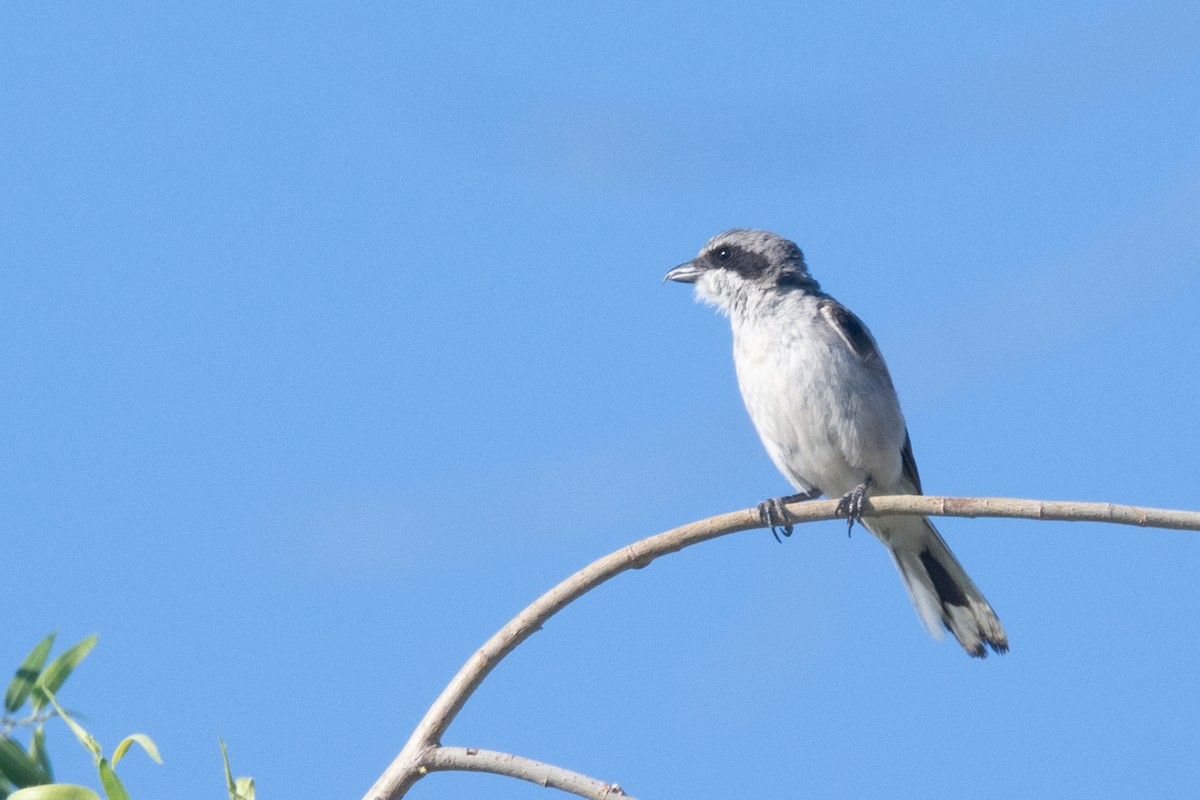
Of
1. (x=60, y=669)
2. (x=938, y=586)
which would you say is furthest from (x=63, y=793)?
(x=938, y=586)

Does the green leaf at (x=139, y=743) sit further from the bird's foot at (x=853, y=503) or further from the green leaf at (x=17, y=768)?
the bird's foot at (x=853, y=503)

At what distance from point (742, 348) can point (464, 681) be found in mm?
4205

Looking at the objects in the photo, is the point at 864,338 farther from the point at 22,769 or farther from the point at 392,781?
the point at 22,769

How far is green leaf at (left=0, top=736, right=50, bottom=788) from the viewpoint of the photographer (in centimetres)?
274

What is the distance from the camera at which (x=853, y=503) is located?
6250 mm

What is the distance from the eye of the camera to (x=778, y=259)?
7.58 meters

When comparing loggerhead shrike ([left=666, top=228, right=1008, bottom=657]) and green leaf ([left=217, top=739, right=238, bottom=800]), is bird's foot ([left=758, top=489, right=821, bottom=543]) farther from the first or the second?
green leaf ([left=217, top=739, right=238, bottom=800])

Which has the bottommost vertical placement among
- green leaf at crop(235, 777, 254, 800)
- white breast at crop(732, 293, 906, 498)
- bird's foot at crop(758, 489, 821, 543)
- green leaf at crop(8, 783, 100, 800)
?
green leaf at crop(8, 783, 100, 800)

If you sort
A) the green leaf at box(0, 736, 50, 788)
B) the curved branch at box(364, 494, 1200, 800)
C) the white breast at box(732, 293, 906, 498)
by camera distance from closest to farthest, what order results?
the green leaf at box(0, 736, 50, 788)
the curved branch at box(364, 494, 1200, 800)
the white breast at box(732, 293, 906, 498)

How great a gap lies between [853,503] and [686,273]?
2231 mm

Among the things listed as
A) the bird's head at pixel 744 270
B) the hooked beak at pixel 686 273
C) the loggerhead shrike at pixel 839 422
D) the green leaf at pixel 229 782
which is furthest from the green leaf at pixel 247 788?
the hooked beak at pixel 686 273

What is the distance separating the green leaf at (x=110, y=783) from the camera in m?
2.38

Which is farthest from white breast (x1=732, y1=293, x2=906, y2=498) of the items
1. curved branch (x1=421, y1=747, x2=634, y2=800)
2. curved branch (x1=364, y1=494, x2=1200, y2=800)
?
curved branch (x1=421, y1=747, x2=634, y2=800)

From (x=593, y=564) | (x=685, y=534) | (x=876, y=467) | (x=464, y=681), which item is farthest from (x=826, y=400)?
(x=464, y=681)
